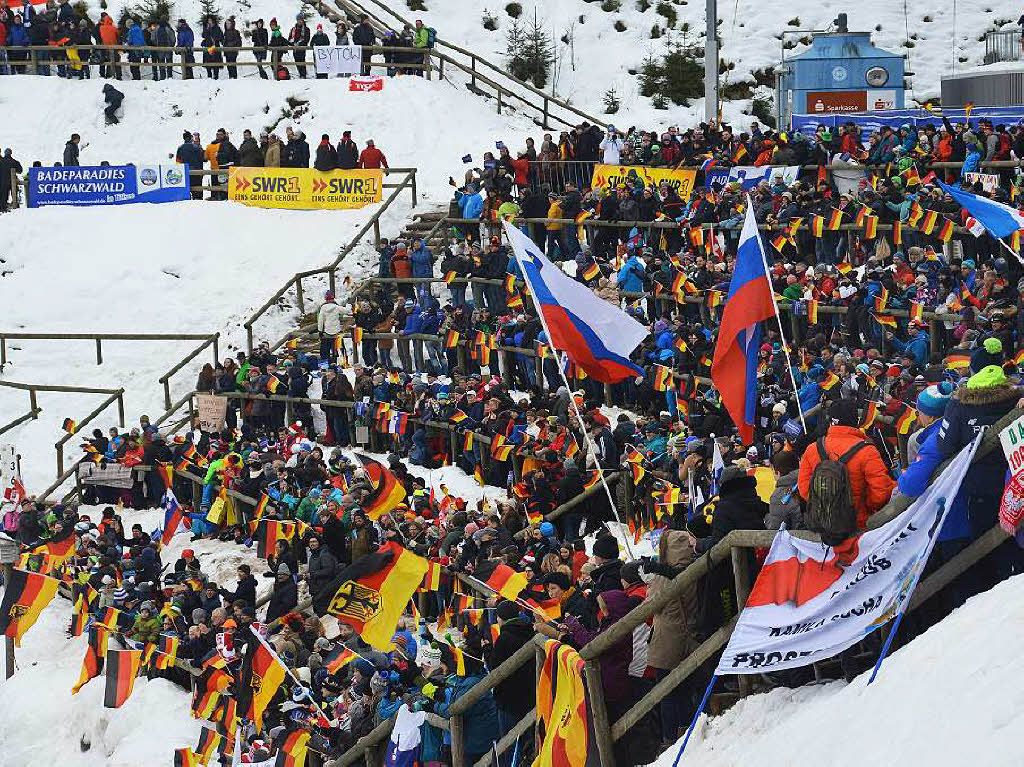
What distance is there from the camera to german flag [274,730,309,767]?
555 inches

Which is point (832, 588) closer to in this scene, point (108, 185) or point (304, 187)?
→ point (304, 187)

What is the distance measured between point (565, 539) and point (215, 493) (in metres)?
7.47

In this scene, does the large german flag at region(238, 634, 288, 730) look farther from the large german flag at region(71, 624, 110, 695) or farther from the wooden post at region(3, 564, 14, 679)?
the wooden post at region(3, 564, 14, 679)

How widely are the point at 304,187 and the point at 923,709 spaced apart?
2816 centimetres

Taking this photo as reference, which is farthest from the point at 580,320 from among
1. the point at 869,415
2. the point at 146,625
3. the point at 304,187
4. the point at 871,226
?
the point at 304,187

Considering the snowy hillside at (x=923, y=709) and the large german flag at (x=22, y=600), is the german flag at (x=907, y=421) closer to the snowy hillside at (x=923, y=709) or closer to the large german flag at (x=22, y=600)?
the snowy hillside at (x=923, y=709)

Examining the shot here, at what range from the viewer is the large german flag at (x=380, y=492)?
18109mm

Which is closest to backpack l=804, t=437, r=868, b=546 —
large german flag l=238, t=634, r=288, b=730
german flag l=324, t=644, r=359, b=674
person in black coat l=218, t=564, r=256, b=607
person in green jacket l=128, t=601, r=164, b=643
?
german flag l=324, t=644, r=359, b=674

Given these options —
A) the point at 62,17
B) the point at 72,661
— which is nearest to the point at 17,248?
the point at 62,17

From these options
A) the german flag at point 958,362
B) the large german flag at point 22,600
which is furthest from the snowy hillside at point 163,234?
the german flag at point 958,362

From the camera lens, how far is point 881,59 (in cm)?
3494

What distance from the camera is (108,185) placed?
3562cm

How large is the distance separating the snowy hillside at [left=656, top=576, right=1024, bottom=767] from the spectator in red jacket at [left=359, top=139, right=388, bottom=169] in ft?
86.4

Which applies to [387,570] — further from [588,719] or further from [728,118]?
[728,118]
